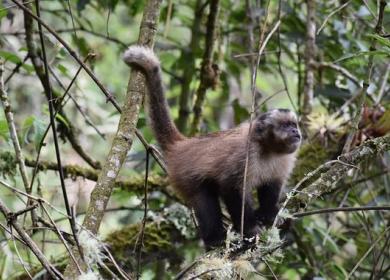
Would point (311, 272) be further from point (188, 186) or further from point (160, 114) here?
point (160, 114)

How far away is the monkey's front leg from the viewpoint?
222 inches

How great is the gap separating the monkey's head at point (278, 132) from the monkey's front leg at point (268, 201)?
0.34 metres

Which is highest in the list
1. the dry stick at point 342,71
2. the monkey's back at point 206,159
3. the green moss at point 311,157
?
the dry stick at point 342,71

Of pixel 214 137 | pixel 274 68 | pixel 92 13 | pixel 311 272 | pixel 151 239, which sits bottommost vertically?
pixel 311 272

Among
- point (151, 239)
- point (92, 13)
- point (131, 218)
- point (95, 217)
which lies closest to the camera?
point (95, 217)

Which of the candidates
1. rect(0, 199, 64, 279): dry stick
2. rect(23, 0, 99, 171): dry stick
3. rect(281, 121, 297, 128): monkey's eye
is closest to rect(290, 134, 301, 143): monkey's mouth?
rect(281, 121, 297, 128): monkey's eye

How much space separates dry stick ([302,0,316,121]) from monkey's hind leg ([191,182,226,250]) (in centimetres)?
151

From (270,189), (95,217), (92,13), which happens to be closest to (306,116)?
(270,189)

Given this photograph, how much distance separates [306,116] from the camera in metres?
6.54

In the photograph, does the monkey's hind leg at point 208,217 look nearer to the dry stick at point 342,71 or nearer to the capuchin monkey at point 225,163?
the capuchin monkey at point 225,163

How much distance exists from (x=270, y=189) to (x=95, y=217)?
2600mm

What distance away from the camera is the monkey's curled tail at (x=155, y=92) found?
4.86m

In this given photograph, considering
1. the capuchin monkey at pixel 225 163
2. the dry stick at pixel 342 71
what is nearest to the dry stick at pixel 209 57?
the capuchin monkey at pixel 225 163

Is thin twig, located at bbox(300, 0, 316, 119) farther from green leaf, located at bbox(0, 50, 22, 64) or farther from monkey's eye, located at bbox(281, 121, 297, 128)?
green leaf, located at bbox(0, 50, 22, 64)
